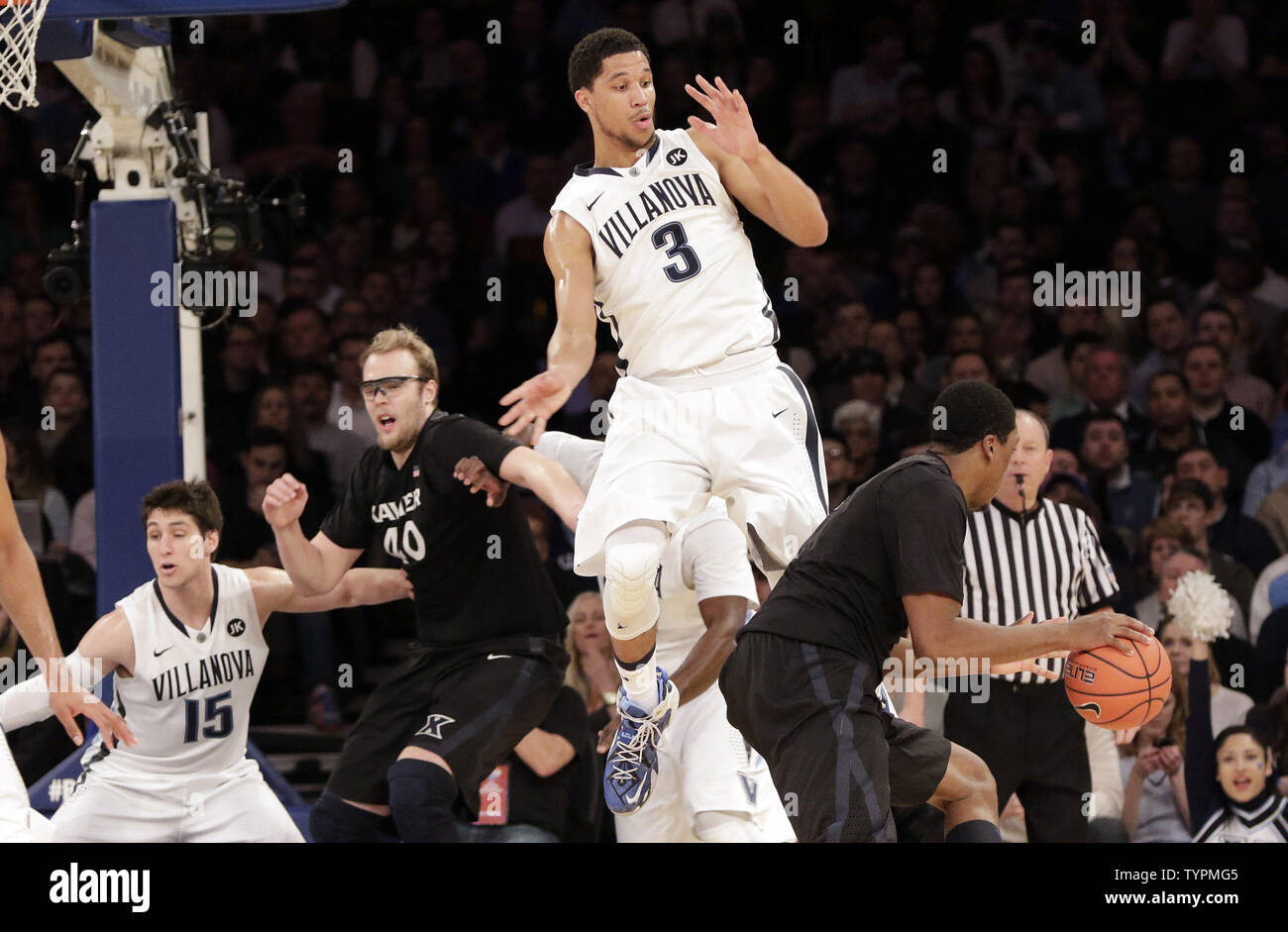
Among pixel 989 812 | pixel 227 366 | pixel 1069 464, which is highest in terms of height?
pixel 227 366

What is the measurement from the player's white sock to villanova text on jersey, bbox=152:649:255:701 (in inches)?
64.8

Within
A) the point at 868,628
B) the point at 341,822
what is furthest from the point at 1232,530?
the point at 341,822

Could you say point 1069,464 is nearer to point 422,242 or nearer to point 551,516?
point 551,516

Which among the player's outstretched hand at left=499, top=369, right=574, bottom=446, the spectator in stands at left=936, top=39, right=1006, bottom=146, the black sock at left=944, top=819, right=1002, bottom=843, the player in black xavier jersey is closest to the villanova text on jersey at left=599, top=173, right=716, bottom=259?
the player's outstretched hand at left=499, top=369, right=574, bottom=446

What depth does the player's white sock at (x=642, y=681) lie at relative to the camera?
5.57 m

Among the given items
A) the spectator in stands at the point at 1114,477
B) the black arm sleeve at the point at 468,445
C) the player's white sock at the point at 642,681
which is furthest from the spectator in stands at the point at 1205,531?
the black arm sleeve at the point at 468,445

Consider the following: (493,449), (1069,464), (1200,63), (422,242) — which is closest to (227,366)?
(422,242)

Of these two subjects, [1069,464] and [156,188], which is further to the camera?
[1069,464]

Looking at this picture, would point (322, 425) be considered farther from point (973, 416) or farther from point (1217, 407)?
point (973, 416)

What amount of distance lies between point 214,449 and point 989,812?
16.3 feet

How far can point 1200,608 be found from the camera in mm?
7078

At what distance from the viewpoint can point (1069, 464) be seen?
8.21 m

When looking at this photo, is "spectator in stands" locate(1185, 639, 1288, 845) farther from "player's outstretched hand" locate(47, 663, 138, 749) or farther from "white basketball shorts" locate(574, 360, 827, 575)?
"player's outstretched hand" locate(47, 663, 138, 749)

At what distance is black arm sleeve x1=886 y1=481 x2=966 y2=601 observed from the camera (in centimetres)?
467
